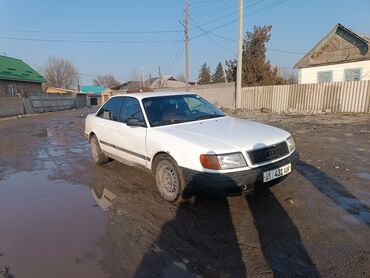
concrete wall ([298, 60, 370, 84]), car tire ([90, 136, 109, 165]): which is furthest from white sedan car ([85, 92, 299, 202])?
concrete wall ([298, 60, 370, 84])

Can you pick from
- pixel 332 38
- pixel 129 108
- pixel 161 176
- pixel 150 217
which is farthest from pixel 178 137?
pixel 332 38

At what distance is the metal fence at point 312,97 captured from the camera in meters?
A: 15.8

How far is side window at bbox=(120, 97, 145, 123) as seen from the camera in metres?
5.16

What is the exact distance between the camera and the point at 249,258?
2.96m

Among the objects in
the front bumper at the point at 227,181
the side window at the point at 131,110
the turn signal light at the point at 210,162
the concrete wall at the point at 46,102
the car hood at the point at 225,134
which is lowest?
the concrete wall at the point at 46,102

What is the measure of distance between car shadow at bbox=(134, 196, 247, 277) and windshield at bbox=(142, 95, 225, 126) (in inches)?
61.9

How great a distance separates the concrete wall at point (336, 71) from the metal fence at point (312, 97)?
5.89m

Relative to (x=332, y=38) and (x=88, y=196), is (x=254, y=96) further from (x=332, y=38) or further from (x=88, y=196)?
(x=88, y=196)

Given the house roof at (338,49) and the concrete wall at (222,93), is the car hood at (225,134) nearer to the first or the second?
the concrete wall at (222,93)

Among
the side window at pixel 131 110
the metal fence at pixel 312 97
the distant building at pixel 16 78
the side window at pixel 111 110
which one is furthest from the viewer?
the distant building at pixel 16 78

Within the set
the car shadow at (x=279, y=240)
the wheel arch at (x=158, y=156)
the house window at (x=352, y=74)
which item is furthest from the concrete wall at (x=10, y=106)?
the house window at (x=352, y=74)

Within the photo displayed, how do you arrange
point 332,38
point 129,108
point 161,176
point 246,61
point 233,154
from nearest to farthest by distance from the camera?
point 233,154, point 161,176, point 129,108, point 332,38, point 246,61

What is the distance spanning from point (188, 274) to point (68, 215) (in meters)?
2.31

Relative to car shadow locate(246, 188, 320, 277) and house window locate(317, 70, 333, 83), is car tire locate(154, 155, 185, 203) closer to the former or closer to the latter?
car shadow locate(246, 188, 320, 277)
